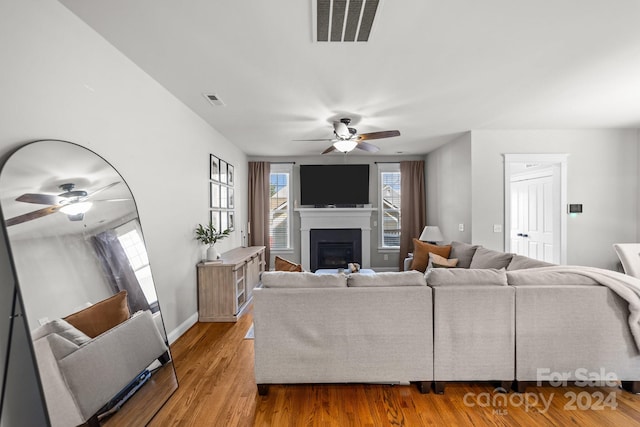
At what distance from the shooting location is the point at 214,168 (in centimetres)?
443

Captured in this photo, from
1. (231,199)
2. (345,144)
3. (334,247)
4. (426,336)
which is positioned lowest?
(426,336)

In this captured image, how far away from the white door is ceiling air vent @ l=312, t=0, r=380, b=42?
14.7 ft

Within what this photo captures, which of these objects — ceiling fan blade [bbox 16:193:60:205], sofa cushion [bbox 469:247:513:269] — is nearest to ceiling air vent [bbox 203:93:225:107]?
ceiling fan blade [bbox 16:193:60:205]

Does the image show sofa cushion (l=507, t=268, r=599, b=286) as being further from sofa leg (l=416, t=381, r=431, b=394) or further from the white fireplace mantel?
the white fireplace mantel

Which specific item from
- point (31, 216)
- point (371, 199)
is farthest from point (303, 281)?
point (371, 199)

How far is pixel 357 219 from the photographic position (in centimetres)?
652

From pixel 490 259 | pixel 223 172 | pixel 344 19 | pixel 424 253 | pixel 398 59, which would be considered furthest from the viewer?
pixel 223 172

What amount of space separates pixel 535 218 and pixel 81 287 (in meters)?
6.30

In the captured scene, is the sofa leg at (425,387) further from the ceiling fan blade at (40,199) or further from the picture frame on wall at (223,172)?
the picture frame on wall at (223,172)

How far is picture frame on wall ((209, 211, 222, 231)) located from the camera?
4.33 metres

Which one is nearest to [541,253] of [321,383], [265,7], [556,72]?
[556,72]

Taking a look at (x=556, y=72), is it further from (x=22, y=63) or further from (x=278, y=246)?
(x=278, y=246)

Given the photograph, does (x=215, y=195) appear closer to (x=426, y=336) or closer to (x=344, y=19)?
(x=344, y=19)

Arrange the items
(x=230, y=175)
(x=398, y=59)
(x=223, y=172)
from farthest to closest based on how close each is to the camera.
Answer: (x=230, y=175)
(x=223, y=172)
(x=398, y=59)
